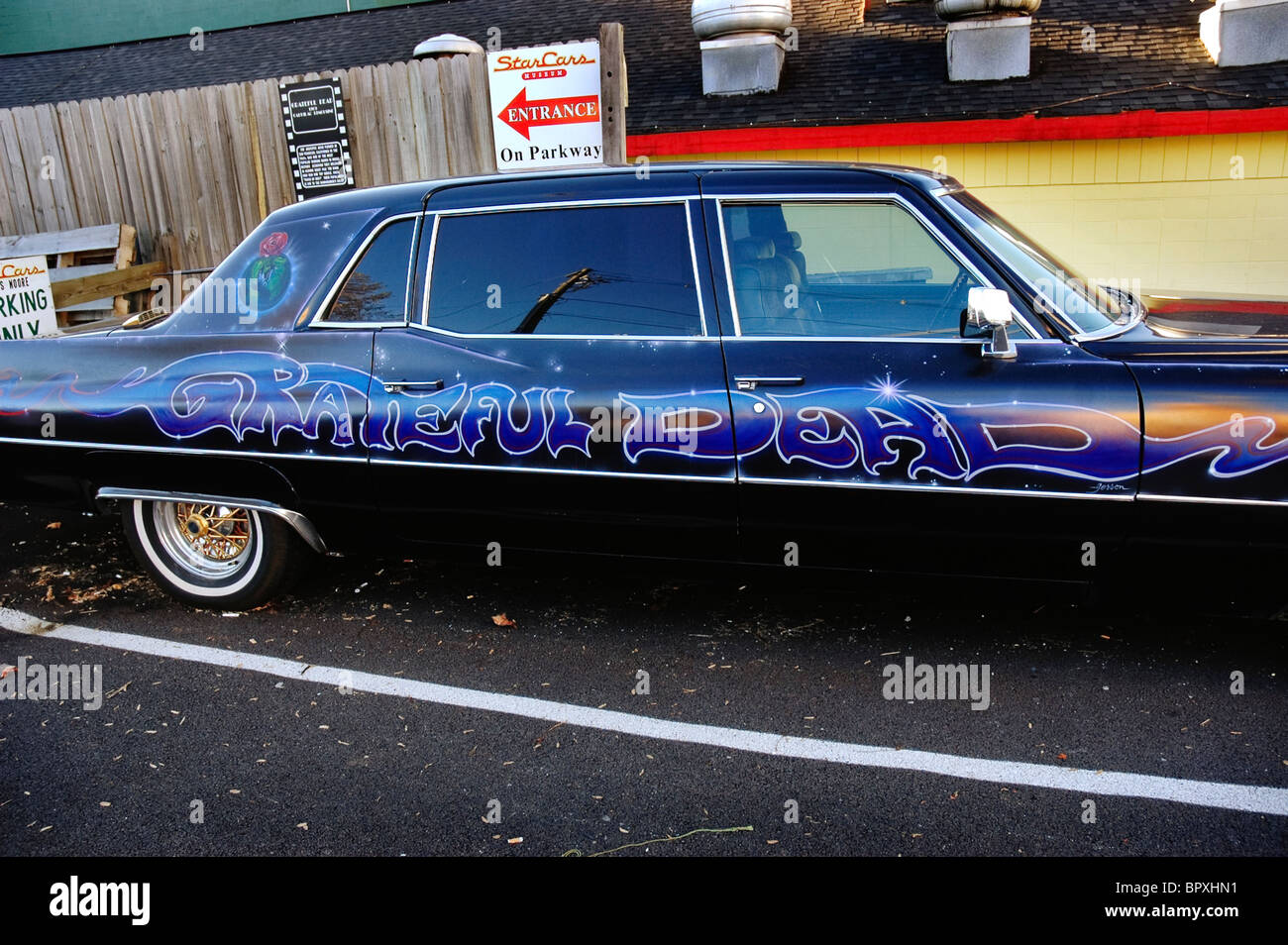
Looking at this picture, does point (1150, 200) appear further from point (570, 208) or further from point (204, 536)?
point (204, 536)

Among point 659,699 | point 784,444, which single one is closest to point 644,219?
point 784,444

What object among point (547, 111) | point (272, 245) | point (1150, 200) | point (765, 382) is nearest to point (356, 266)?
point (272, 245)

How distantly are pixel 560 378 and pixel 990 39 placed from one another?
7342 mm

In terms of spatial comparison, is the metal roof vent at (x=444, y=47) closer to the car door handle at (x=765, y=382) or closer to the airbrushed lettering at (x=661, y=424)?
the airbrushed lettering at (x=661, y=424)

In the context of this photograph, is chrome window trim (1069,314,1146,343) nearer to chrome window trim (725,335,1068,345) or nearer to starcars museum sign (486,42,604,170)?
chrome window trim (725,335,1068,345)

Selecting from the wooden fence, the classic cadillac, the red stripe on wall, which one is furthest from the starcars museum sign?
the classic cadillac

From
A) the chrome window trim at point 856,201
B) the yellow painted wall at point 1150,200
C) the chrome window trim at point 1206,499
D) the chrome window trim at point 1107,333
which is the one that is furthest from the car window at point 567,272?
the yellow painted wall at point 1150,200

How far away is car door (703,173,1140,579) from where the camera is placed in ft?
10.3
